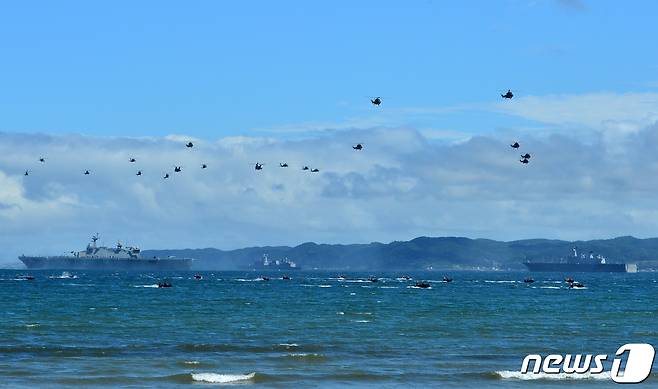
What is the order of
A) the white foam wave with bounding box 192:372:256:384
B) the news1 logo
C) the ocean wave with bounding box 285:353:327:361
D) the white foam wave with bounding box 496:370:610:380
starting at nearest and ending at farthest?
1. the white foam wave with bounding box 192:372:256:384
2. the news1 logo
3. the white foam wave with bounding box 496:370:610:380
4. the ocean wave with bounding box 285:353:327:361

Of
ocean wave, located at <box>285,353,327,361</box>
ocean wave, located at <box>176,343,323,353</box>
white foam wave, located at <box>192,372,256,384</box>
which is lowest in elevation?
white foam wave, located at <box>192,372,256,384</box>

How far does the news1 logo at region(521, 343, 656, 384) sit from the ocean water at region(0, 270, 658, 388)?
0.82m

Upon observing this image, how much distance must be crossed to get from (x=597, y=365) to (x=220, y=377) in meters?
19.8

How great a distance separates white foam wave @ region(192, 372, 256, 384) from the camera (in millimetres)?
53469

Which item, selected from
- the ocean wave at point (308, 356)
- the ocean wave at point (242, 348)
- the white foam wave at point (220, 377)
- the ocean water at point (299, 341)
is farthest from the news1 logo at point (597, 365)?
the ocean wave at point (242, 348)

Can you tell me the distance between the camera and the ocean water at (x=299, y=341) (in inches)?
2156

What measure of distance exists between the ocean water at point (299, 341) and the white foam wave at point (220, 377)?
8 cm

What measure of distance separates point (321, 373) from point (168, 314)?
169 feet

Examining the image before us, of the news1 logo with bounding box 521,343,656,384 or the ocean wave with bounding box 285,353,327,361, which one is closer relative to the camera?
the news1 logo with bounding box 521,343,656,384

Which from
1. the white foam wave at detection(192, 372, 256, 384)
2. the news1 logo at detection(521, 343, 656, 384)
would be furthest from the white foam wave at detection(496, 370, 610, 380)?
the white foam wave at detection(192, 372, 256, 384)

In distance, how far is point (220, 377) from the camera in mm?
54438

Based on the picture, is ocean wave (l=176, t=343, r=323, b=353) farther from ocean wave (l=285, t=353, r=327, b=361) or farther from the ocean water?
ocean wave (l=285, t=353, r=327, b=361)

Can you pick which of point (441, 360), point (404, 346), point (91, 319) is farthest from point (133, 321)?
point (441, 360)

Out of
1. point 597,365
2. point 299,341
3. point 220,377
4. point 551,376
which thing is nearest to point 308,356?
point 220,377
